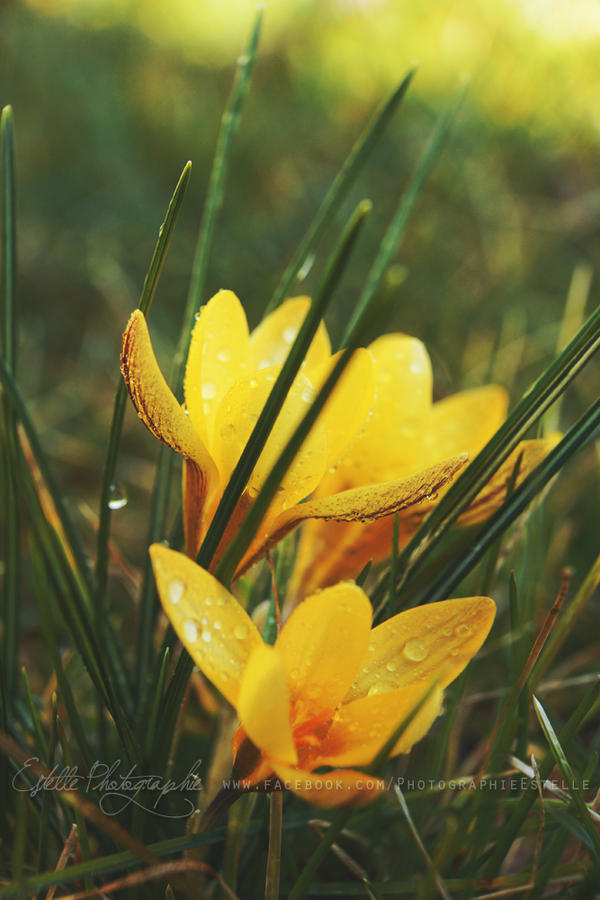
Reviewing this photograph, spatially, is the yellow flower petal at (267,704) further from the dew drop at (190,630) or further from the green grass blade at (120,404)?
the green grass blade at (120,404)

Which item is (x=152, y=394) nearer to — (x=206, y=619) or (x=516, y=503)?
(x=206, y=619)

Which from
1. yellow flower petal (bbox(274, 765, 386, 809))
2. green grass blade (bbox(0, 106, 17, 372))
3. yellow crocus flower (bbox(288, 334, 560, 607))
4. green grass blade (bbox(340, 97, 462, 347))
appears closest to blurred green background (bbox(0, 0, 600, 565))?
green grass blade (bbox(340, 97, 462, 347))

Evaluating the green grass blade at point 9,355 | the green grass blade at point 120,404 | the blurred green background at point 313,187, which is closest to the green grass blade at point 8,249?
the green grass blade at point 9,355

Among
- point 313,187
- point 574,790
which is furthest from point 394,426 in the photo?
point 313,187

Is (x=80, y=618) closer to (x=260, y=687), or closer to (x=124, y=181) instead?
(x=260, y=687)

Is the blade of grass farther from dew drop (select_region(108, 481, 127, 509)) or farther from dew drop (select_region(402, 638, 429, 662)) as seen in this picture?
dew drop (select_region(402, 638, 429, 662))

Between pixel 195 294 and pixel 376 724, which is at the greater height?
pixel 195 294

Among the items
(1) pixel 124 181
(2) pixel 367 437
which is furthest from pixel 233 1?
(2) pixel 367 437
